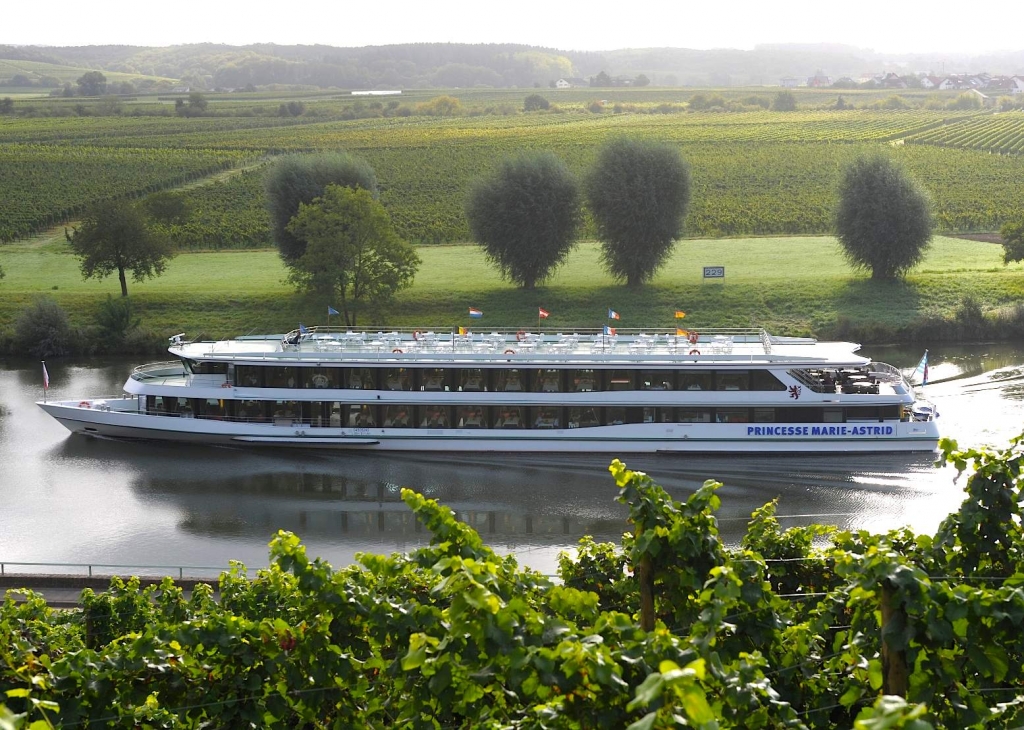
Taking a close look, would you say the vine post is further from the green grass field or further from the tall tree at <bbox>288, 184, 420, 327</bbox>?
the tall tree at <bbox>288, 184, 420, 327</bbox>

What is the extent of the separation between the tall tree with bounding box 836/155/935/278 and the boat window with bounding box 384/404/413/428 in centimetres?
2522

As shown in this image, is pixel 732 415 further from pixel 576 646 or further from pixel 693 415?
pixel 576 646

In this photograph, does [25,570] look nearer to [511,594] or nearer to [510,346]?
[510,346]

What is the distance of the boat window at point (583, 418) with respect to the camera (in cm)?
2919

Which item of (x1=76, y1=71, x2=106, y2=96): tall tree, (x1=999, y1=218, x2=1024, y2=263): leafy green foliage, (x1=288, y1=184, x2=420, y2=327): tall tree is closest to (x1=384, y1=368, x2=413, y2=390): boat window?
(x1=288, y1=184, x2=420, y2=327): tall tree

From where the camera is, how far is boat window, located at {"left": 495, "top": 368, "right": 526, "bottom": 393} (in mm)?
29359

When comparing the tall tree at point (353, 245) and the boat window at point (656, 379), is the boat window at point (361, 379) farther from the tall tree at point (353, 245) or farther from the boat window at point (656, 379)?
the tall tree at point (353, 245)

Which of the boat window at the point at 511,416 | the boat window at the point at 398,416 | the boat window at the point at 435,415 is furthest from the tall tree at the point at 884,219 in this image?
the boat window at the point at 398,416

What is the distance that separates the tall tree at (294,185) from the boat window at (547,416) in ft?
73.8

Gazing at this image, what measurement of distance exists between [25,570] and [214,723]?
1345 cm

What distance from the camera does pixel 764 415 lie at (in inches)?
1131

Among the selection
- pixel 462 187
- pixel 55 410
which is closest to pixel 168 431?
pixel 55 410

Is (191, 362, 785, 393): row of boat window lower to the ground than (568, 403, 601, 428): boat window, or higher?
higher

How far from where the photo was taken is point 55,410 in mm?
31375
